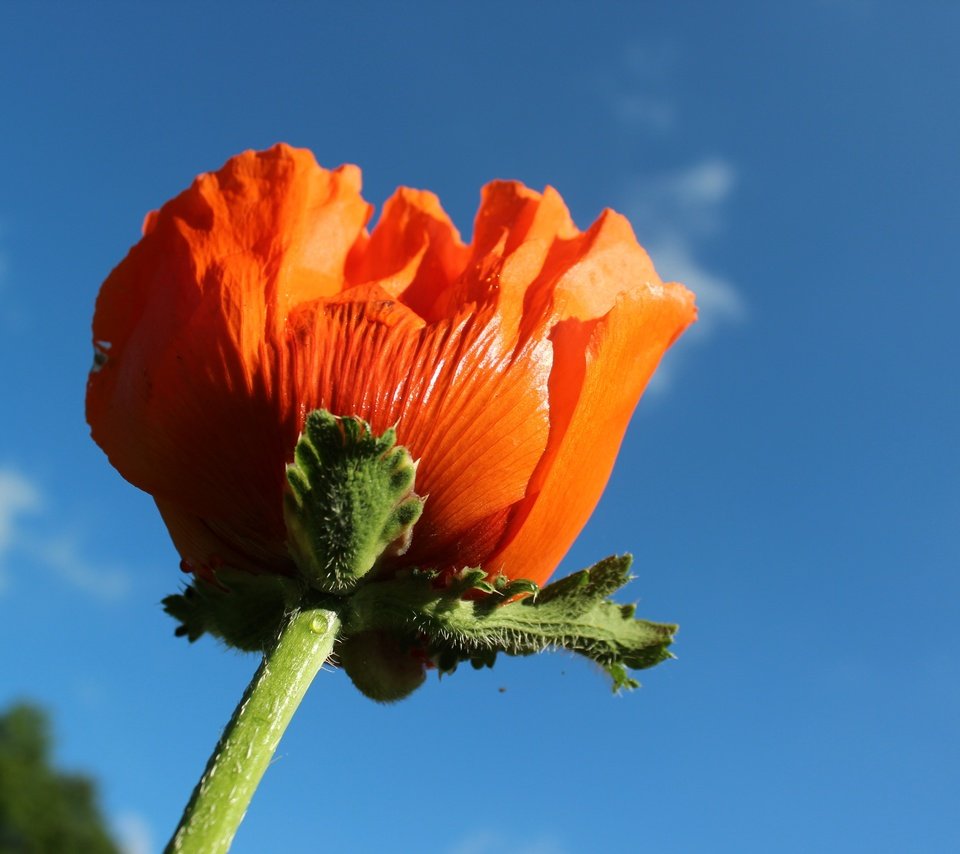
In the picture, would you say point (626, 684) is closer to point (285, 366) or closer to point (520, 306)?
point (520, 306)

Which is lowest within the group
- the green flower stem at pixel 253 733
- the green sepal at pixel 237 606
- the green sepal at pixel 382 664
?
the green flower stem at pixel 253 733

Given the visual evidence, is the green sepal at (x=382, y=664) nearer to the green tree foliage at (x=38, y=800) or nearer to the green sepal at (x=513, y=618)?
the green sepal at (x=513, y=618)

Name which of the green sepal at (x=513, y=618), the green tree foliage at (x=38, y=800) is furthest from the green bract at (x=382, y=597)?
the green tree foliage at (x=38, y=800)

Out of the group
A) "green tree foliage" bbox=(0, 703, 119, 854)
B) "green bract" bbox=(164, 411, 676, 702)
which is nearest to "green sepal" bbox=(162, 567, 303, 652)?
"green bract" bbox=(164, 411, 676, 702)

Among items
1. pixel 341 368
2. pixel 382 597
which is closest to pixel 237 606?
pixel 382 597

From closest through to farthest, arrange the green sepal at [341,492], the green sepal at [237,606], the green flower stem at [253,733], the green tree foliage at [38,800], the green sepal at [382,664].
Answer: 1. the green flower stem at [253,733]
2. the green sepal at [341,492]
3. the green sepal at [237,606]
4. the green sepal at [382,664]
5. the green tree foliage at [38,800]

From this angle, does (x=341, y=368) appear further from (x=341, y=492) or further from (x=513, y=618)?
(x=513, y=618)

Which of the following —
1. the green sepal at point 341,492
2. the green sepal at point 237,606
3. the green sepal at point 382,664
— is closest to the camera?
the green sepal at point 341,492
